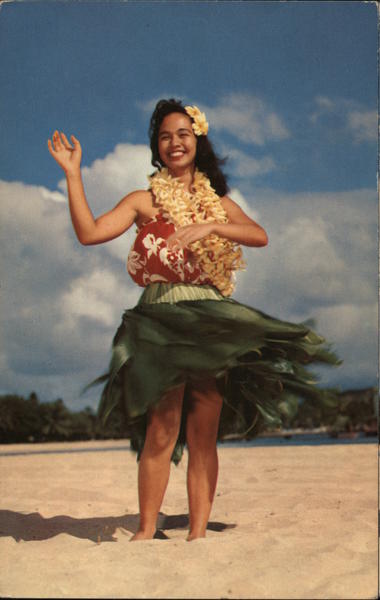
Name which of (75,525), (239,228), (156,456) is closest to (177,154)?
(239,228)

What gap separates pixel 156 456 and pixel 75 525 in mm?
1621

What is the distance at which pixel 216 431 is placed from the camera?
3.54 meters

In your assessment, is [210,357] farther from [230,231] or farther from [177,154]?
[177,154]

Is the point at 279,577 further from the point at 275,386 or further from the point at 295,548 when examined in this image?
the point at 275,386

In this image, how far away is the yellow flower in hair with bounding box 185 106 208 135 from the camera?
355 cm

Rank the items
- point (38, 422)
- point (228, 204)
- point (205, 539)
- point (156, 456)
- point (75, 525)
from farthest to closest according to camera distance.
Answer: point (38, 422) → point (75, 525) → point (228, 204) → point (156, 456) → point (205, 539)

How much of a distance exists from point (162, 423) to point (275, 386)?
0.62 meters

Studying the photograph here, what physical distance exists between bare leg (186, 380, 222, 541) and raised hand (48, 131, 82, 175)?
4.20 ft

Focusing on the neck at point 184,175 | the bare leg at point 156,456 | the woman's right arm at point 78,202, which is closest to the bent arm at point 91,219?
the woman's right arm at point 78,202

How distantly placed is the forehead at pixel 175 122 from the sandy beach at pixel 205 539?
74.5 inches

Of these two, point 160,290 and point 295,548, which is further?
point 160,290

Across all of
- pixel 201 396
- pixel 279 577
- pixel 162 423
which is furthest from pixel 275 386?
pixel 279 577

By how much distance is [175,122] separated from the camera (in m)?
3.56

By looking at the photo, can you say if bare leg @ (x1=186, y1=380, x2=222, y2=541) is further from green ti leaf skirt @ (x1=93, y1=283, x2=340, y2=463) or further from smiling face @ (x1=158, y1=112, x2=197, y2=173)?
smiling face @ (x1=158, y1=112, x2=197, y2=173)
